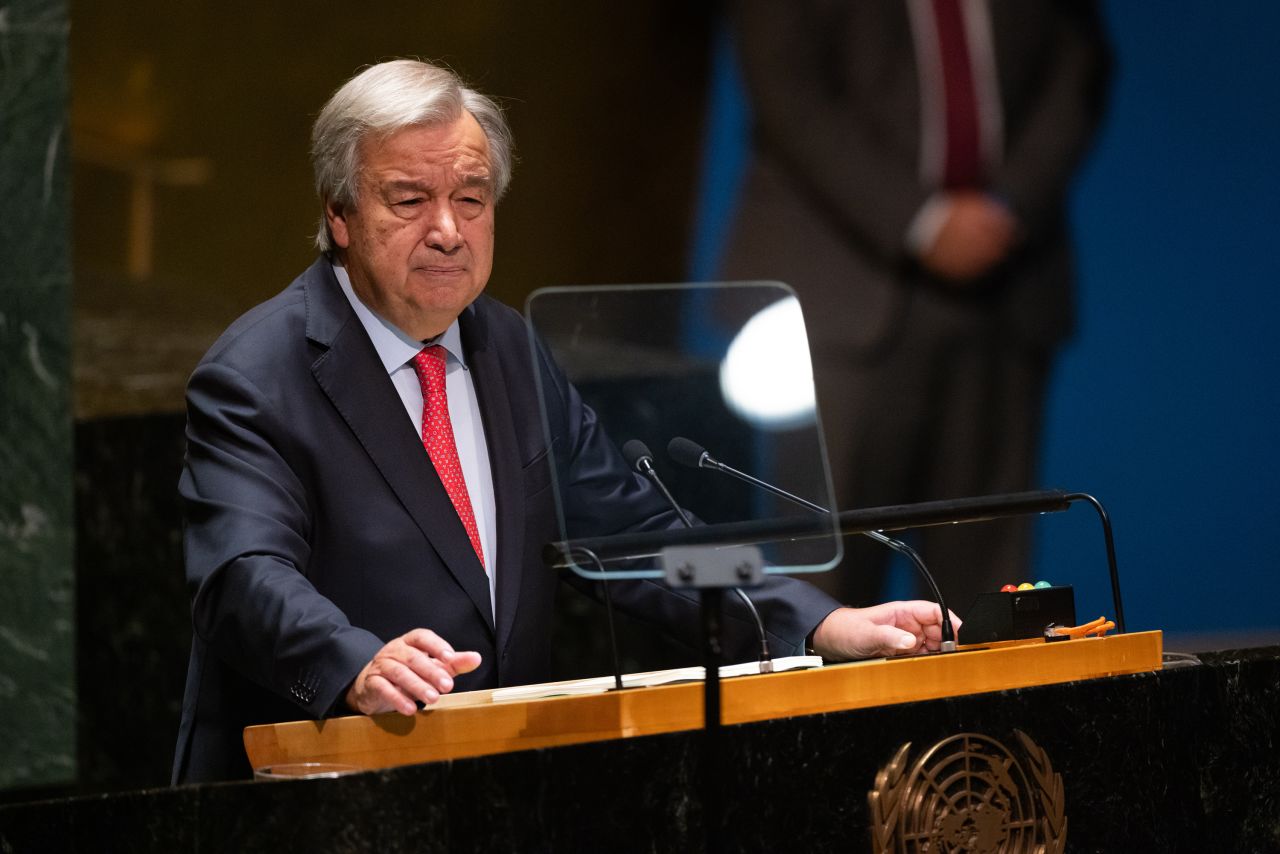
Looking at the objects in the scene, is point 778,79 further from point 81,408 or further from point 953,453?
point 81,408

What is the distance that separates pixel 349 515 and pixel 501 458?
270mm

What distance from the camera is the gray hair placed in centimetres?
262

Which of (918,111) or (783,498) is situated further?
(918,111)

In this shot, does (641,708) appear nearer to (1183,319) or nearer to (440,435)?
(440,435)

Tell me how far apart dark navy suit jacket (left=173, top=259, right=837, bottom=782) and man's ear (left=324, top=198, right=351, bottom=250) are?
0.06 m

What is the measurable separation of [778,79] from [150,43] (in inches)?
74.8

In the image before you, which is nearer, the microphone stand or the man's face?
the microphone stand

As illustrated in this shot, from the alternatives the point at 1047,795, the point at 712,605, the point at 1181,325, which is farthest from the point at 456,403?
the point at 1181,325

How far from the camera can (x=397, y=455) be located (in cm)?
259

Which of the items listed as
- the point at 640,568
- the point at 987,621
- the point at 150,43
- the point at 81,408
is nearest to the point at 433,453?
the point at 640,568

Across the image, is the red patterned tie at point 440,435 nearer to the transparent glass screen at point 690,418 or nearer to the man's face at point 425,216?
the man's face at point 425,216

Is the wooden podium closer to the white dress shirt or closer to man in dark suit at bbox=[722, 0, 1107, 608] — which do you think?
the white dress shirt

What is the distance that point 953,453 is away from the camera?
18.3 ft

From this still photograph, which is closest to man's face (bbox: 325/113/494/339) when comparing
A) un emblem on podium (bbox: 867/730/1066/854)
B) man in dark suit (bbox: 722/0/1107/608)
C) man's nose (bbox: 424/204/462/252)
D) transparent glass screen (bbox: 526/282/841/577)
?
man's nose (bbox: 424/204/462/252)
